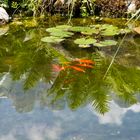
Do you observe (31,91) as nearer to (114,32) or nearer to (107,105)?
(107,105)

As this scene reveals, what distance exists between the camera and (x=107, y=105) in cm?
344

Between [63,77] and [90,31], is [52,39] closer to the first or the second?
[90,31]

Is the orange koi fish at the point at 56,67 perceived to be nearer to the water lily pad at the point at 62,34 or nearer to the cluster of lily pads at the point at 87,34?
the cluster of lily pads at the point at 87,34

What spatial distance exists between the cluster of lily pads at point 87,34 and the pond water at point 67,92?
8 centimetres

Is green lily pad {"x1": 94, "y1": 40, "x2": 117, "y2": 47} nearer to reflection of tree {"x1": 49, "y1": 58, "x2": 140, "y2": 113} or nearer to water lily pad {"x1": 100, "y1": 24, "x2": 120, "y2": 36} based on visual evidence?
water lily pad {"x1": 100, "y1": 24, "x2": 120, "y2": 36}

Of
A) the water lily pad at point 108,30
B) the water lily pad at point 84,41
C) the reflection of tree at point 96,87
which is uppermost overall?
the reflection of tree at point 96,87

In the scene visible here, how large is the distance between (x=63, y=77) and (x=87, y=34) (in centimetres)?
162

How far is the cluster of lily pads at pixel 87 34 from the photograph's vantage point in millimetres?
5137

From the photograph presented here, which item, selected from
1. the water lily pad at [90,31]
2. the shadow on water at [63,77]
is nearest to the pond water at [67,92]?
the shadow on water at [63,77]

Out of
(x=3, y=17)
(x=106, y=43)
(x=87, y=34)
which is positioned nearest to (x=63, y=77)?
(x=106, y=43)

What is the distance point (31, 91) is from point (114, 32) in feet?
7.33

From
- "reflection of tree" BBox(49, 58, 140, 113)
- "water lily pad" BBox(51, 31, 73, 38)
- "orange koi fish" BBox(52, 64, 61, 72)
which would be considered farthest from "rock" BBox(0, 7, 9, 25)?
"reflection of tree" BBox(49, 58, 140, 113)

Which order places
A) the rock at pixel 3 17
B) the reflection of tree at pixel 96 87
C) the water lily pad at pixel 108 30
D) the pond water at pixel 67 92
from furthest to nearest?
1. the rock at pixel 3 17
2. the water lily pad at pixel 108 30
3. the reflection of tree at pixel 96 87
4. the pond water at pixel 67 92

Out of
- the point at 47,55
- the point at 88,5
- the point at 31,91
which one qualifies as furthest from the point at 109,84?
the point at 88,5
